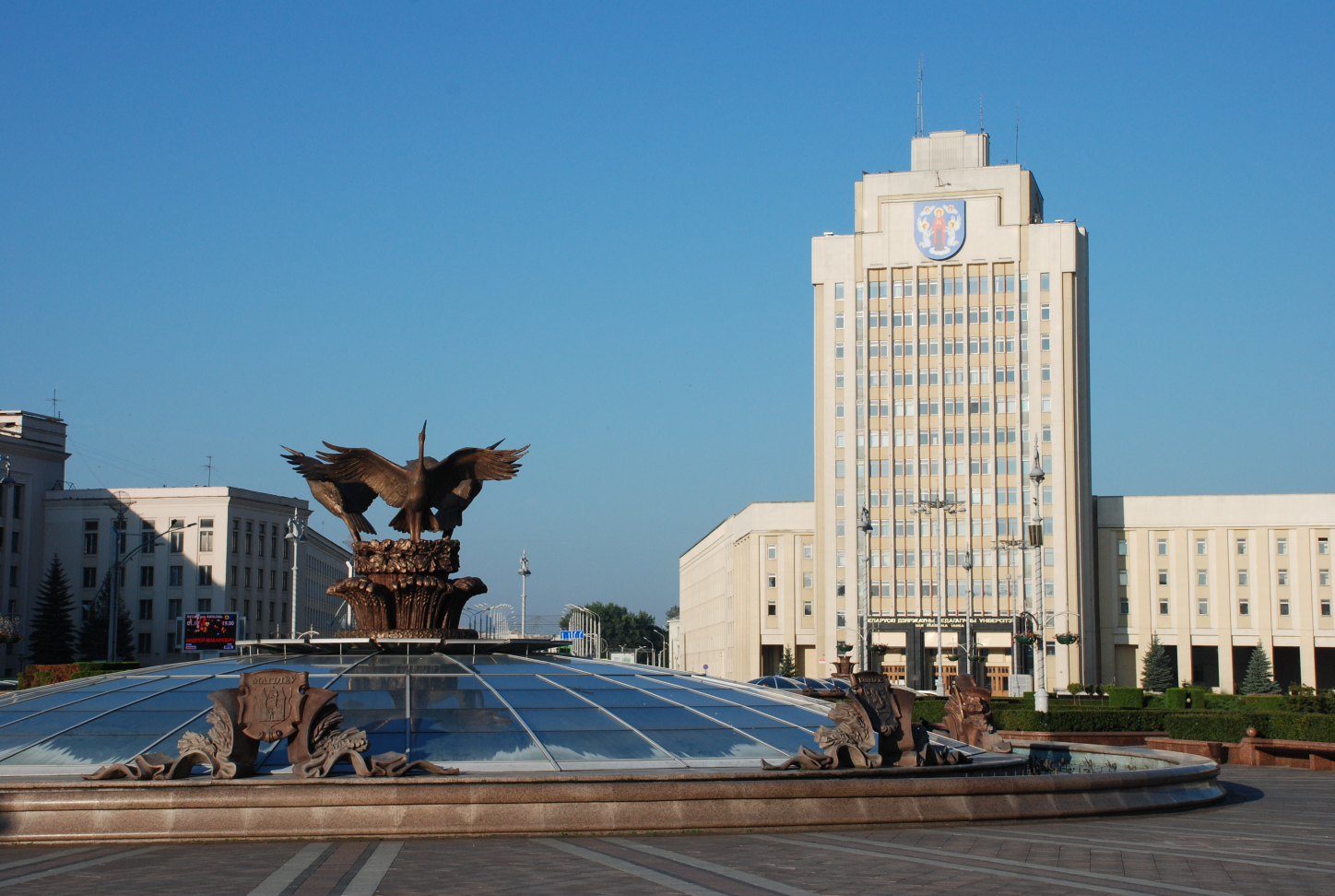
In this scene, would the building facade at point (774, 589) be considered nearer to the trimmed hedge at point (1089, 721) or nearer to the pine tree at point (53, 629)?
the pine tree at point (53, 629)

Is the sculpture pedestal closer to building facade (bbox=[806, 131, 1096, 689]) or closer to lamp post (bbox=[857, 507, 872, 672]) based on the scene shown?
lamp post (bbox=[857, 507, 872, 672])

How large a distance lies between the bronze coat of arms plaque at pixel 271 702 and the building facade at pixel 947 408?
183 feet

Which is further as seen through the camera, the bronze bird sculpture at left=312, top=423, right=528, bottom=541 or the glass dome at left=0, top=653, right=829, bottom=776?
the bronze bird sculpture at left=312, top=423, right=528, bottom=541

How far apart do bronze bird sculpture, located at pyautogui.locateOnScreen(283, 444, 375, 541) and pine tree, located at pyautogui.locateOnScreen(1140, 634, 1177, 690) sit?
2151 inches

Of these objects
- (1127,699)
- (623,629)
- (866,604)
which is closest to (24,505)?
(866,604)

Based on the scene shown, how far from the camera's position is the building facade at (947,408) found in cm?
6756

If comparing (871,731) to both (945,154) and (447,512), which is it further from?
(945,154)

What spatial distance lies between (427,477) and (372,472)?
0.92 meters

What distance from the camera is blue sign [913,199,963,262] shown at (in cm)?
6950

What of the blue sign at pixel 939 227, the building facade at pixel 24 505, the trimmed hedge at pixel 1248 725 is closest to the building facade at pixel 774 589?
the blue sign at pixel 939 227

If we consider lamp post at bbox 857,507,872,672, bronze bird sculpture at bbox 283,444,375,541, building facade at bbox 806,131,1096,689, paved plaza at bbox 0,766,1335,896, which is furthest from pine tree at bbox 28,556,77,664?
paved plaza at bbox 0,766,1335,896

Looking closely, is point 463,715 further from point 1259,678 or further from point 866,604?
point 1259,678

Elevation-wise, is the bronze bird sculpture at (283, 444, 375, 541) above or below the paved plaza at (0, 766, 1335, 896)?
above

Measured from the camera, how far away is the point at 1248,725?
85.6 ft
